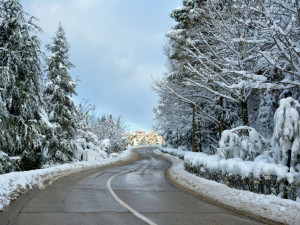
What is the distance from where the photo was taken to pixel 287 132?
7.28m

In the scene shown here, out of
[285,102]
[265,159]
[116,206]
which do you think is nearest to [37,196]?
[116,206]

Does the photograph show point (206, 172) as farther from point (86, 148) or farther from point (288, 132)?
point (86, 148)

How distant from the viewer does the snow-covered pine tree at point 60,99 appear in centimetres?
2428

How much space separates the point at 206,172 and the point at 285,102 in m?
5.33

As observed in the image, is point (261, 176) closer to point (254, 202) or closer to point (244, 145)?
point (254, 202)

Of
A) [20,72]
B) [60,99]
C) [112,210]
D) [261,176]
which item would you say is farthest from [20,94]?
[261,176]

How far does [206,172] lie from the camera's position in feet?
39.2

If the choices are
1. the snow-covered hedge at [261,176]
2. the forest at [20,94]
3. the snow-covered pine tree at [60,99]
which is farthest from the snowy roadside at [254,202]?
the snow-covered pine tree at [60,99]

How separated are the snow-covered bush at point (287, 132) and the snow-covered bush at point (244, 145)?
2.01m

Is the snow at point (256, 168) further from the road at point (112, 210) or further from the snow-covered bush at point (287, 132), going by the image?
the road at point (112, 210)

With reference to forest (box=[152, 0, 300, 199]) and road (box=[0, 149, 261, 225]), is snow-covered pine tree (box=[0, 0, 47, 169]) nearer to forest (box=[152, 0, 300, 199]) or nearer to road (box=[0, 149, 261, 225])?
road (box=[0, 149, 261, 225])

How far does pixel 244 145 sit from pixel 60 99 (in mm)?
19179

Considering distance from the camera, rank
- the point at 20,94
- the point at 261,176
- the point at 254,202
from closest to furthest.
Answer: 1. the point at 254,202
2. the point at 261,176
3. the point at 20,94

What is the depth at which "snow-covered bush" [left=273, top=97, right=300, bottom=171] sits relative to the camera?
7227 millimetres
